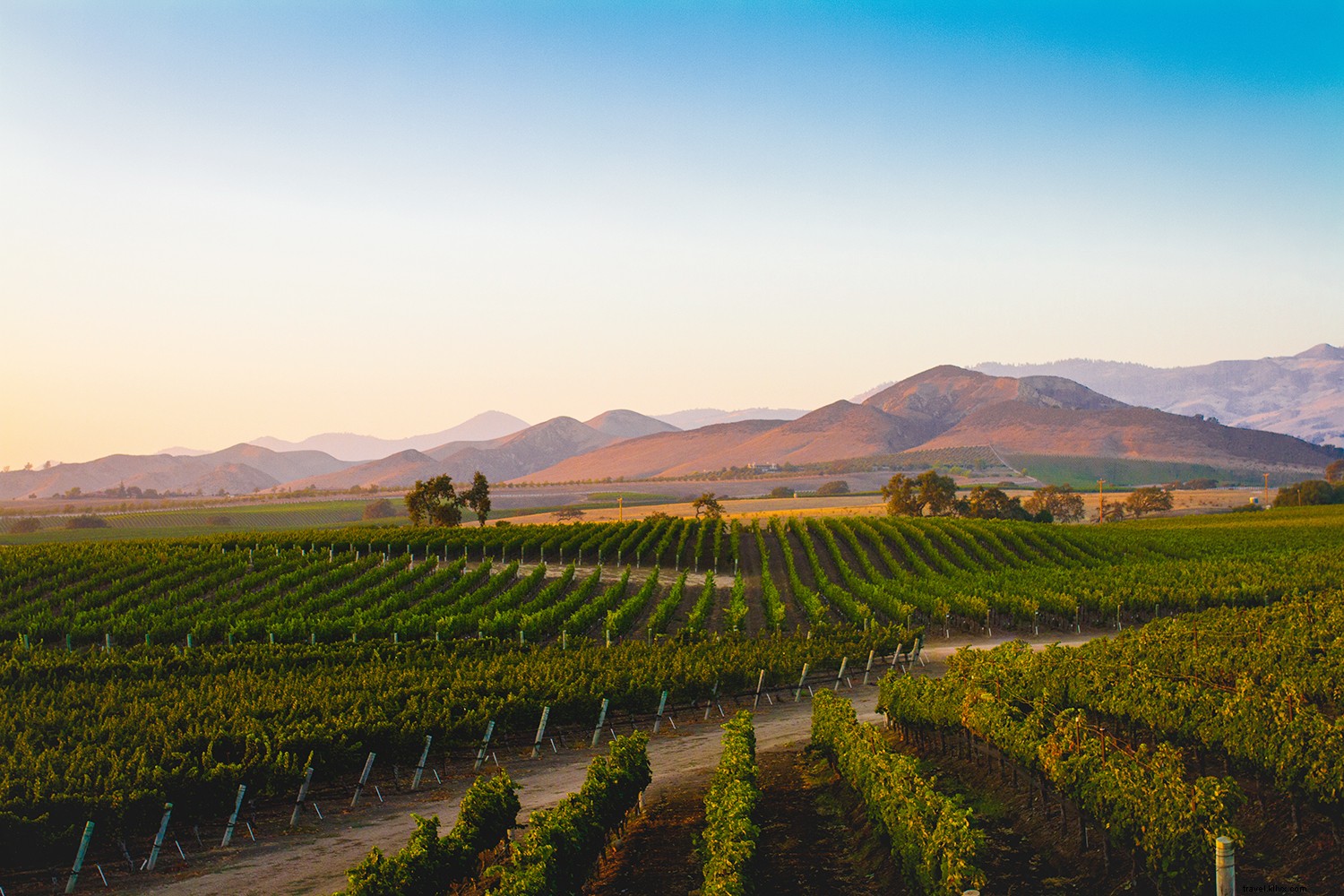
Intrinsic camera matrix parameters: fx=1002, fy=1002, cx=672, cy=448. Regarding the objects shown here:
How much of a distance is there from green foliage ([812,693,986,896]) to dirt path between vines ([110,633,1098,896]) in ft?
16.1

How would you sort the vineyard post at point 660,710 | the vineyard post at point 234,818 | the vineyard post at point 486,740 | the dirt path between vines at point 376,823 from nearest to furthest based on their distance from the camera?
the dirt path between vines at point 376,823, the vineyard post at point 234,818, the vineyard post at point 486,740, the vineyard post at point 660,710

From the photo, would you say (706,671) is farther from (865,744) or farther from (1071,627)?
(1071,627)

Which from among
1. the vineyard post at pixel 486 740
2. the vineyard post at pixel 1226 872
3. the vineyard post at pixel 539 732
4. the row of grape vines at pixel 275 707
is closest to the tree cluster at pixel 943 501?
the row of grape vines at pixel 275 707

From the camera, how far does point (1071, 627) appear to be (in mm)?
45406

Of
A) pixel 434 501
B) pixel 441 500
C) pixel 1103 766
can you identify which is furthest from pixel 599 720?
pixel 441 500

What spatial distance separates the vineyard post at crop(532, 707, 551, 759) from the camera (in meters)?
24.3

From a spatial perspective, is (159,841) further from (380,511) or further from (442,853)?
(380,511)

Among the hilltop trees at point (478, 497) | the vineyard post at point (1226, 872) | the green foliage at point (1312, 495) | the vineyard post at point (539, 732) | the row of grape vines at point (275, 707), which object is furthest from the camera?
the green foliage at point (1312, 495)

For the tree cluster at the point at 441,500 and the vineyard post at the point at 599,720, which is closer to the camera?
the vineyard post at the point at 599,720

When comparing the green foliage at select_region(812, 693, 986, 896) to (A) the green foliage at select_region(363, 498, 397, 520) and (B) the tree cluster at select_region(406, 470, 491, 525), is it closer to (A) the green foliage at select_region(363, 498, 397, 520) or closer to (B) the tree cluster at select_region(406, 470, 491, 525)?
(B) the tree cluster at select_region(406, 470, 491, 525)

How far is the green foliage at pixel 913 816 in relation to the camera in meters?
12.7

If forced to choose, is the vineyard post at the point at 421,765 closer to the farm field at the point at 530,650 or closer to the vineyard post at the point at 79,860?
the farm field at the point at 530,650

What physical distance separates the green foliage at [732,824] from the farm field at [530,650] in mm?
4820

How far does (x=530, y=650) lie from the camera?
33.1 metres
